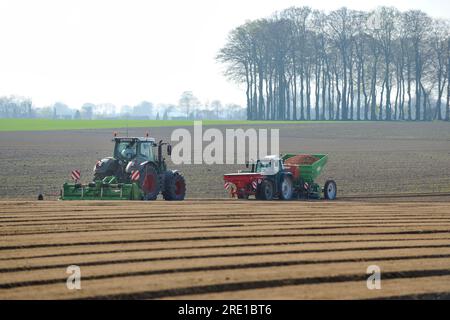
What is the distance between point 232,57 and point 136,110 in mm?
109069

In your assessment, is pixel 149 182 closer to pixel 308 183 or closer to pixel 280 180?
pixel 280 180

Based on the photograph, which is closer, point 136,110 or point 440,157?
point 440,157

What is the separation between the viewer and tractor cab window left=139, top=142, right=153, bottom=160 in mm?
25000

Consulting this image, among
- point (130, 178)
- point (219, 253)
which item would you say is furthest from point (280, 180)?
point (219, 253)

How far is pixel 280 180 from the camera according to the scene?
27.1m

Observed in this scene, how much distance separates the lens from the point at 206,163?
4034 centimetres

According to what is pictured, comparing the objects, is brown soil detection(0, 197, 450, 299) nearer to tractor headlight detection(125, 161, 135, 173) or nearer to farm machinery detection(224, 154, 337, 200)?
tractor headlight detection(125, 161, 135, 173)

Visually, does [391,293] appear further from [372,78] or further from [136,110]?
[136,110]

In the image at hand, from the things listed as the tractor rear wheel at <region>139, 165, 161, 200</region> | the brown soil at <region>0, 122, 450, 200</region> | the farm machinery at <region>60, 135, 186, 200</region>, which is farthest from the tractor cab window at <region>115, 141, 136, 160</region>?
the brown soil at <region>0, 122, 450, 200</region>

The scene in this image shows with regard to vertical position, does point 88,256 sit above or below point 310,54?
below

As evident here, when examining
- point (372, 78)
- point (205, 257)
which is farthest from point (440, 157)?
point (372, 78)

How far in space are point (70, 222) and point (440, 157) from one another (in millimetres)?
33440
